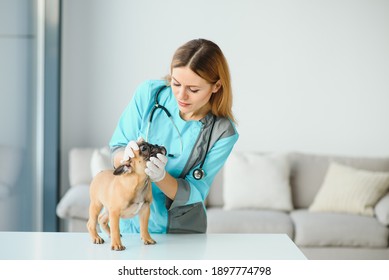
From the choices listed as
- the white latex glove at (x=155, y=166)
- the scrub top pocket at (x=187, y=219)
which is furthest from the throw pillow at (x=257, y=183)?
the white latex glove at (x=155, y=166)

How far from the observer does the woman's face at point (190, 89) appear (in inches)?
56.0

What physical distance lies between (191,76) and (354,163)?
259cm

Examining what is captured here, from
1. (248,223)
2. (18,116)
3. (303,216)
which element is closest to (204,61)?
(18,116)

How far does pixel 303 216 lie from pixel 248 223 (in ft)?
1.06

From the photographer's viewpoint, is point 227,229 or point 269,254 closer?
point 269,254

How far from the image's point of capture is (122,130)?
62.6 inches

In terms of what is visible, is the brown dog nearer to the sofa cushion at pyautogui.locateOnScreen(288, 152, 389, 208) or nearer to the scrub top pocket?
the scrub top pocket

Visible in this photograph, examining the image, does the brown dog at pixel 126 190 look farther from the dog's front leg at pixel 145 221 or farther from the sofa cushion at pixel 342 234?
the sofa cushion at pixel 342 234

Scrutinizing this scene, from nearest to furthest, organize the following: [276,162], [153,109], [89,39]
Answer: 1. [153,109]
2. [276,162]
3. [89,39]

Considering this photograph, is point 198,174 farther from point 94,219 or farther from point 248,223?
point 248,223

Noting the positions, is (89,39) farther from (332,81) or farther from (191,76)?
(191,76)

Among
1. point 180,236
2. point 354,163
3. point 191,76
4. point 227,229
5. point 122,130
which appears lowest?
point 227,229

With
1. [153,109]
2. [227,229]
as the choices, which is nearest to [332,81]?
[227,229]
